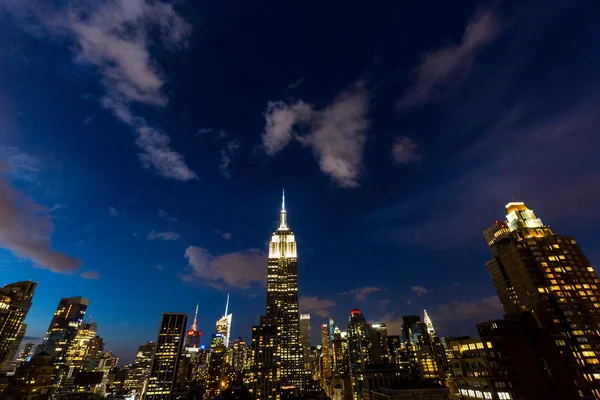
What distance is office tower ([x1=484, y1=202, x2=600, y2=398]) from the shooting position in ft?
351

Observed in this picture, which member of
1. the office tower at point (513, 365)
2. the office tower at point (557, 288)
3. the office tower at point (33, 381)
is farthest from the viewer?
the office tower at point (33, 381)

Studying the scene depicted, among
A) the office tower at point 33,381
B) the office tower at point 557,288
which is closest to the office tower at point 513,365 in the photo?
the office tower at point 557,288

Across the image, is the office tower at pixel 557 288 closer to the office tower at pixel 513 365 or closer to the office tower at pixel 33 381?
the office tower at pixel 513 365

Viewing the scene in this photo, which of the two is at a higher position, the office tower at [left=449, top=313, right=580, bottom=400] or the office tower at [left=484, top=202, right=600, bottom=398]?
the office tower at [left=484, top=202, right=600, bottom=398]

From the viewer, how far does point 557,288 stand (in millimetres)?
123375

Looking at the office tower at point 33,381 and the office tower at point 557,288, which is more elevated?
the office tower at point 557,288

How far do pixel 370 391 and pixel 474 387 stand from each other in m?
81.4

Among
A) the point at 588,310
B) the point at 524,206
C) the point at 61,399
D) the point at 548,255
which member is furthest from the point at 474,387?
the point at 61,399

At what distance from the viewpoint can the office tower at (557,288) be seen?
107000 mm

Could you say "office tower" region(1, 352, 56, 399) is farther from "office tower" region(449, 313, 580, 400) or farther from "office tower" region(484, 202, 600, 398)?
"office tower" region(484, 202, 600, 398)

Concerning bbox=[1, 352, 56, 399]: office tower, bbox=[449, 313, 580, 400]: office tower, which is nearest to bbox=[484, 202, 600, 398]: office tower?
bbox=[449, 313, 580, 400]: office tower

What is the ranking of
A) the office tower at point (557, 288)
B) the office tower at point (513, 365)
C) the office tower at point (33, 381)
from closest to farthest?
the office tower at point (513, 365), the office tower at point (557, 288), the office tower at point (33, 381)

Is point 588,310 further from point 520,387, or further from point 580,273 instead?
point 520,387

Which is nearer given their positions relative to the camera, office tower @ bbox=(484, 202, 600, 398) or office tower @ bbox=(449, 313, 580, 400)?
office tower @ bbox=(449, 313, 580, 400)
